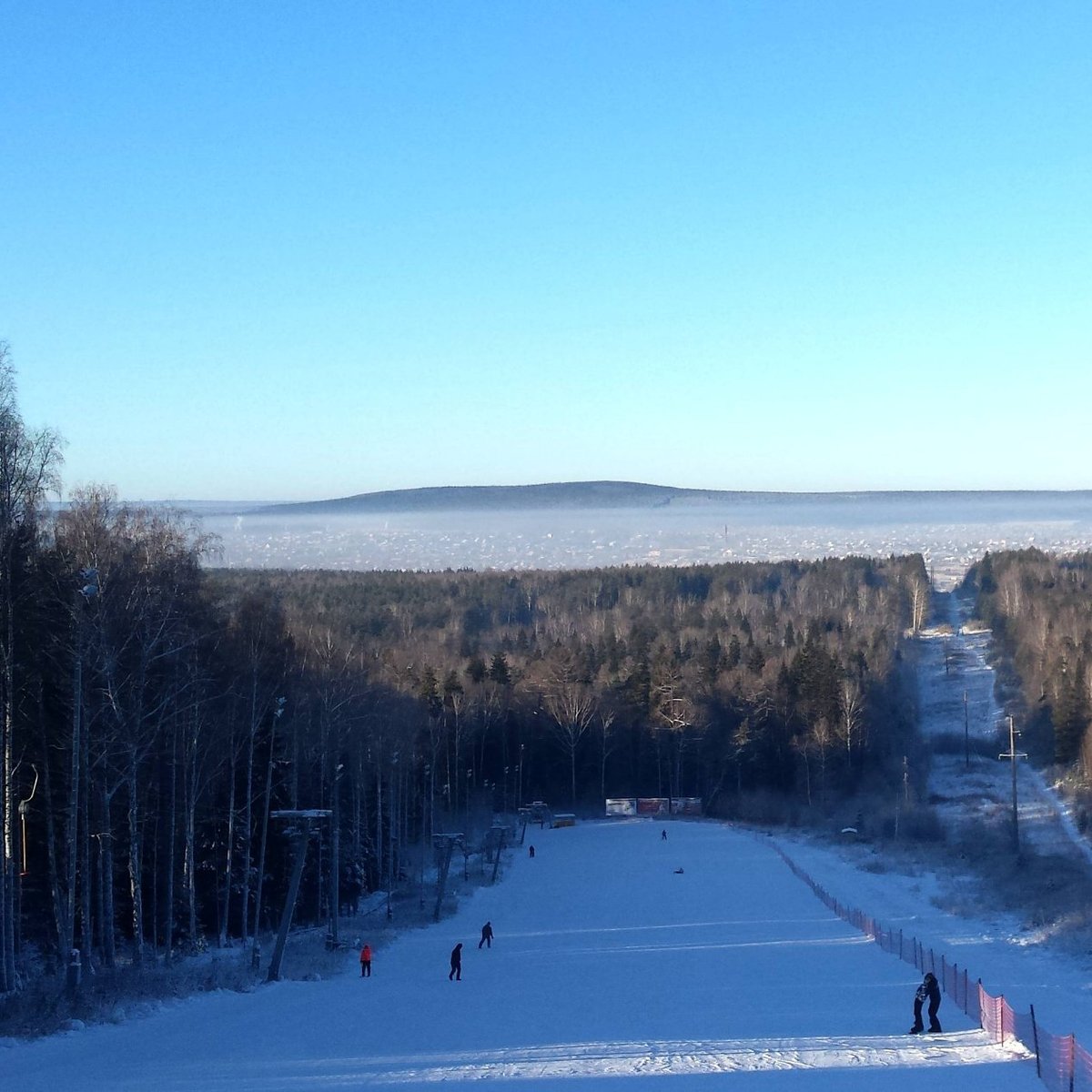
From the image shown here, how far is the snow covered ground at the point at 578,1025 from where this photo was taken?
560 inches

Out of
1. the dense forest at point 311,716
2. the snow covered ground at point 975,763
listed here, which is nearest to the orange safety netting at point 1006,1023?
the dense forest at point 311,716

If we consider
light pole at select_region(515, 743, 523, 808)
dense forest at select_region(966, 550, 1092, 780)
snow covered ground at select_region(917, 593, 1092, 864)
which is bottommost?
light pole at select_region(515, 743, 523, 808)

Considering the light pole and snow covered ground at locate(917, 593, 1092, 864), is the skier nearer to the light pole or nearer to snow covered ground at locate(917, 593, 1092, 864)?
snow covered ground at locate(917, 593, 1092, 864)

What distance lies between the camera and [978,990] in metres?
18.8

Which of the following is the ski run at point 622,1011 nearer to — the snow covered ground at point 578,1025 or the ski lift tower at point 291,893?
the snow covered ground at point 578,1025

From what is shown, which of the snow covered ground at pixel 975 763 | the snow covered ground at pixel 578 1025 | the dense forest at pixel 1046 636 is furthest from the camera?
the dense forest at pixel 1046 636

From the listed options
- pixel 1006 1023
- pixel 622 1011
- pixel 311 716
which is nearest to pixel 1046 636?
pixel 311 716

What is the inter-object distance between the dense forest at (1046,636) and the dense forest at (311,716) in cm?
953

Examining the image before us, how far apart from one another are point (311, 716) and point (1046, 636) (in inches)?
3048

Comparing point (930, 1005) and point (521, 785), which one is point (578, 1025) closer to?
point (930, 1005)

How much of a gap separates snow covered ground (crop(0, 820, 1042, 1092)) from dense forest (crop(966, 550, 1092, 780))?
43191 mm

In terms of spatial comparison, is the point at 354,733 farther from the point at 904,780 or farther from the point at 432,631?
the point at 432,631

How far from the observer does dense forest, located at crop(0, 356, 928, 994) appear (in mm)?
22781

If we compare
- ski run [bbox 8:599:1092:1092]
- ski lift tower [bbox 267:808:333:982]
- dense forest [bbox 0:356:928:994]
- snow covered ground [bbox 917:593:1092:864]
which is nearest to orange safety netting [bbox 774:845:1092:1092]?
ski run [bbox 8:599:1092:1092]
